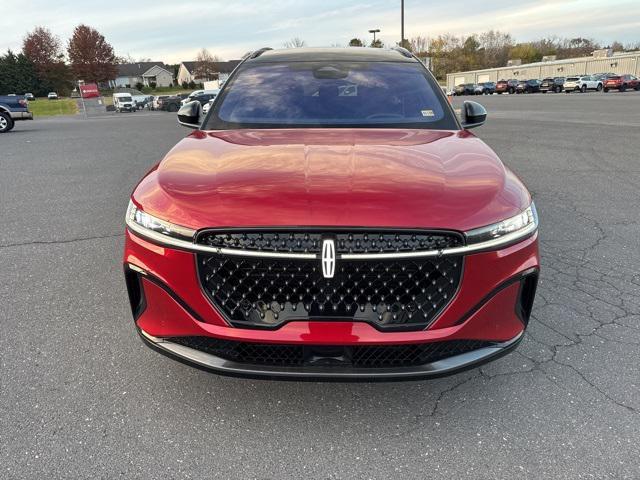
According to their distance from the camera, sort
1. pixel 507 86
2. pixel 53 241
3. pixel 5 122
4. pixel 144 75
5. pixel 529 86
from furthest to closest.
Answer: pixel 144 75 < pixel 507 86 < pixel 529 86 < pixel 5 122 < pixel 53 241

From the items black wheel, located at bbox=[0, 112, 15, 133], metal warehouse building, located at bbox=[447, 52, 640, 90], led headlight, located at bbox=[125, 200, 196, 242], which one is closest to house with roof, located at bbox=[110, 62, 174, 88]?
metal warehouse building, located at bbox=[447, 52, 640, 90]

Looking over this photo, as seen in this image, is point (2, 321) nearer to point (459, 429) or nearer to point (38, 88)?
point (459, 429)

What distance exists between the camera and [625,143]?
432 inches

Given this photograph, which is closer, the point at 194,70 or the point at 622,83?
the point at 622,83

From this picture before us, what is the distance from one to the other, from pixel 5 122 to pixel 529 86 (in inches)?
2210

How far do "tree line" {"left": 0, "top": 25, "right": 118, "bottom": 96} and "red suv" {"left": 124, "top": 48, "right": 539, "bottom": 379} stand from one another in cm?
10130

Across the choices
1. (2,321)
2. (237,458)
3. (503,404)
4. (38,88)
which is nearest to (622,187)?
(503,404)

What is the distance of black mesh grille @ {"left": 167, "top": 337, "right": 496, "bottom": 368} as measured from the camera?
2107mm

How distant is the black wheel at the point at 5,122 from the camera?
18.7 metres

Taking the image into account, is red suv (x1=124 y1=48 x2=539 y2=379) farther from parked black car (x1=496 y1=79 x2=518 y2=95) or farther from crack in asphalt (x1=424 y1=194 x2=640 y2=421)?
parked black car (x1=496 y1=79 x2=518 y2=95)

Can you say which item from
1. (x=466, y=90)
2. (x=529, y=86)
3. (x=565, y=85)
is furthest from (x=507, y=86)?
(x=565, y=85)

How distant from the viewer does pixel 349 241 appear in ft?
6.72

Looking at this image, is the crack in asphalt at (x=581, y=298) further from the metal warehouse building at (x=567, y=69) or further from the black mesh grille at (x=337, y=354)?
the metal warehouse building at (x=567, y=69)

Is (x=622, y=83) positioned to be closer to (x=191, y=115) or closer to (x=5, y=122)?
(x=5, y=122)
